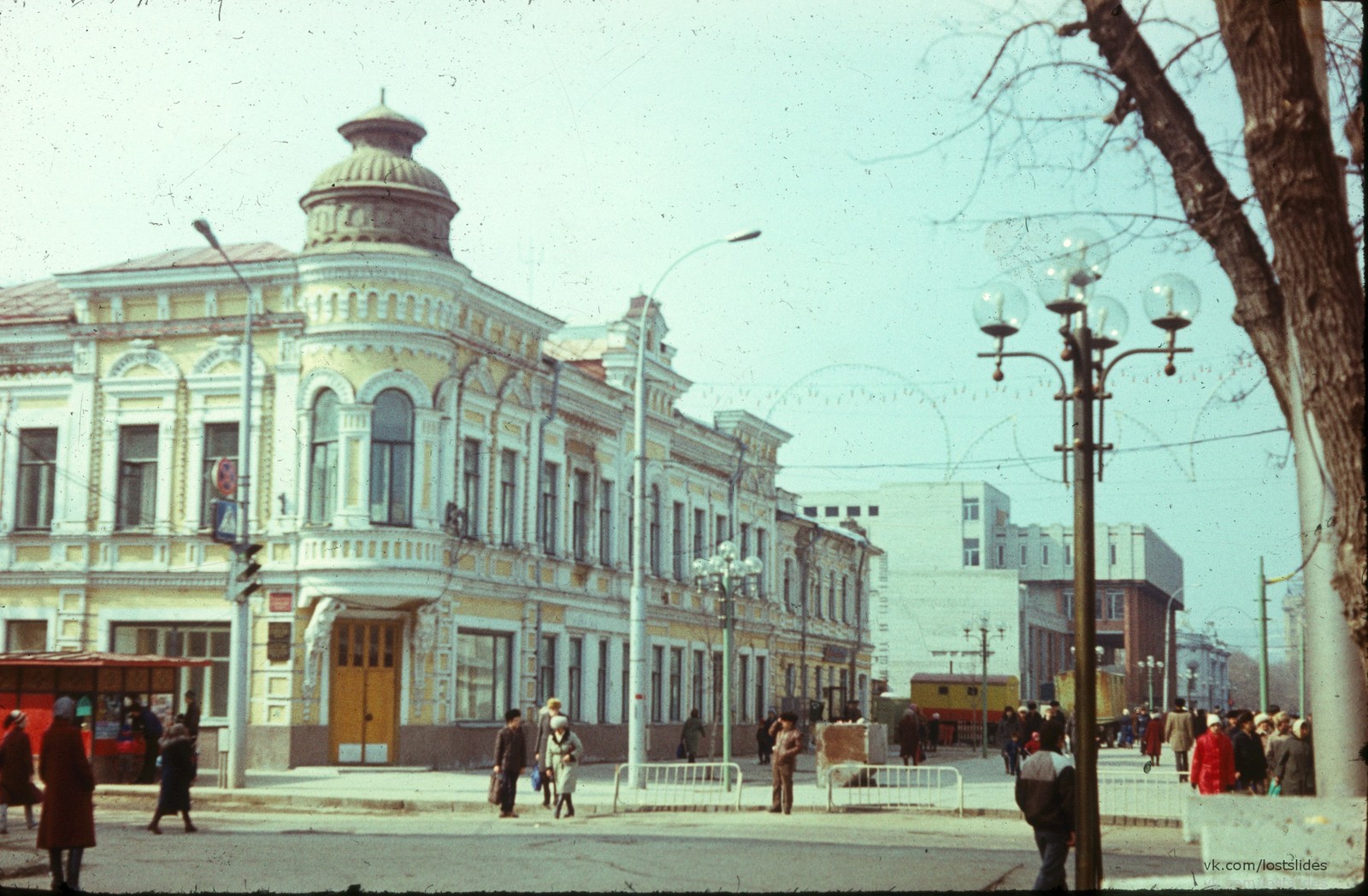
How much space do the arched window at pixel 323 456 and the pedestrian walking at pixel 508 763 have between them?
1013 centimetres

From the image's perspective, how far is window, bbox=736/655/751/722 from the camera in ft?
168

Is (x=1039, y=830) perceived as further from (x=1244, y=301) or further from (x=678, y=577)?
(x=678, y=577)

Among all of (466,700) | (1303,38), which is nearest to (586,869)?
(1303,38)

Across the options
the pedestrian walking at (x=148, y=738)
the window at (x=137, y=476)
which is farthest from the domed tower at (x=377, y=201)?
the pedestrian walking at (x=148, y=738)

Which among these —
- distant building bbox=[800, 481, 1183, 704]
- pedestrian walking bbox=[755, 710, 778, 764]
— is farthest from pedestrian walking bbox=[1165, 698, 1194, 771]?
distant building bbox=[800, 481, 1183, 704]

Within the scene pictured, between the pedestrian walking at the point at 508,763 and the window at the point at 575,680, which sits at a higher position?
the window at the point at 575,680

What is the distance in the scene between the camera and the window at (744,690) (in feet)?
168

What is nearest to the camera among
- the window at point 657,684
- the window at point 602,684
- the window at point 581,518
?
the window at point 581,518

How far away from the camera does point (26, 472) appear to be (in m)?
34.6

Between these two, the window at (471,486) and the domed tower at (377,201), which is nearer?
the domed tower at (377,201)

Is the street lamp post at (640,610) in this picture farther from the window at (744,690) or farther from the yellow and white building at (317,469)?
the window at (744,690)

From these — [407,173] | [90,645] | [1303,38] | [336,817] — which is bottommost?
[336,817]

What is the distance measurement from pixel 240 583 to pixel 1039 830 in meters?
17.4

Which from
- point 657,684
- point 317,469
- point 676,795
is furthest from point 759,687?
point 676,795
